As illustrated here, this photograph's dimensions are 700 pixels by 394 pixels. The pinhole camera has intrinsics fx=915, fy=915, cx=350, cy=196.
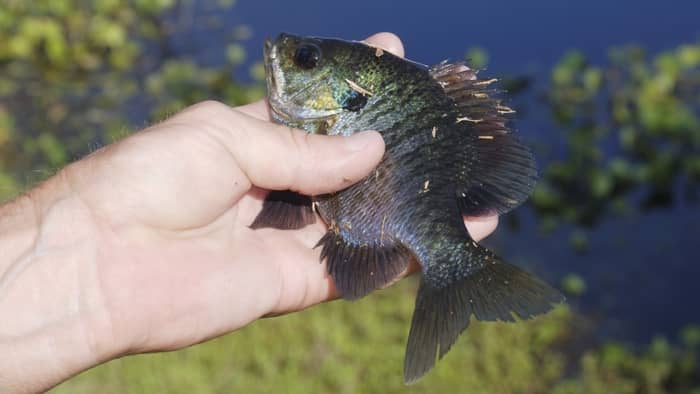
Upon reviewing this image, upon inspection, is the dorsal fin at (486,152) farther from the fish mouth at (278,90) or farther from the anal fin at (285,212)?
the anal fin at (285,212)

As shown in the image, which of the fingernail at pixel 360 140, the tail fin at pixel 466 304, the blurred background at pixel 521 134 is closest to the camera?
the tail fin at pixel 466 304

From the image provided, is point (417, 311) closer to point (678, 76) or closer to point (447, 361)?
point (447, 361)

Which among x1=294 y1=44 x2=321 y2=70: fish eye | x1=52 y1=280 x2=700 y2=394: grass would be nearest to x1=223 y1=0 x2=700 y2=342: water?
x1=52 y1=280 x2=700 y2=394: grass

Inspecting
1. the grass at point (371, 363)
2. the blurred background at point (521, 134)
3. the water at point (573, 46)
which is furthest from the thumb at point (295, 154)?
the water at point (573, 46)

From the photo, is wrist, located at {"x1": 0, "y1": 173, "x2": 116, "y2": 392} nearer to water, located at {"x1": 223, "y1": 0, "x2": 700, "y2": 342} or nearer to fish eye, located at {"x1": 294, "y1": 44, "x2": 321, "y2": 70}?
fish eye, located at {"x1": 294, "y1": 44, "x2": 321, "y2": 70}

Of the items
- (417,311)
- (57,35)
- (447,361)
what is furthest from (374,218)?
(57,35)

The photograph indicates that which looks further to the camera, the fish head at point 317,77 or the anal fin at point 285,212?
the anal fin at point 285,212

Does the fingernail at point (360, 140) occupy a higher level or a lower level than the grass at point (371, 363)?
higher
